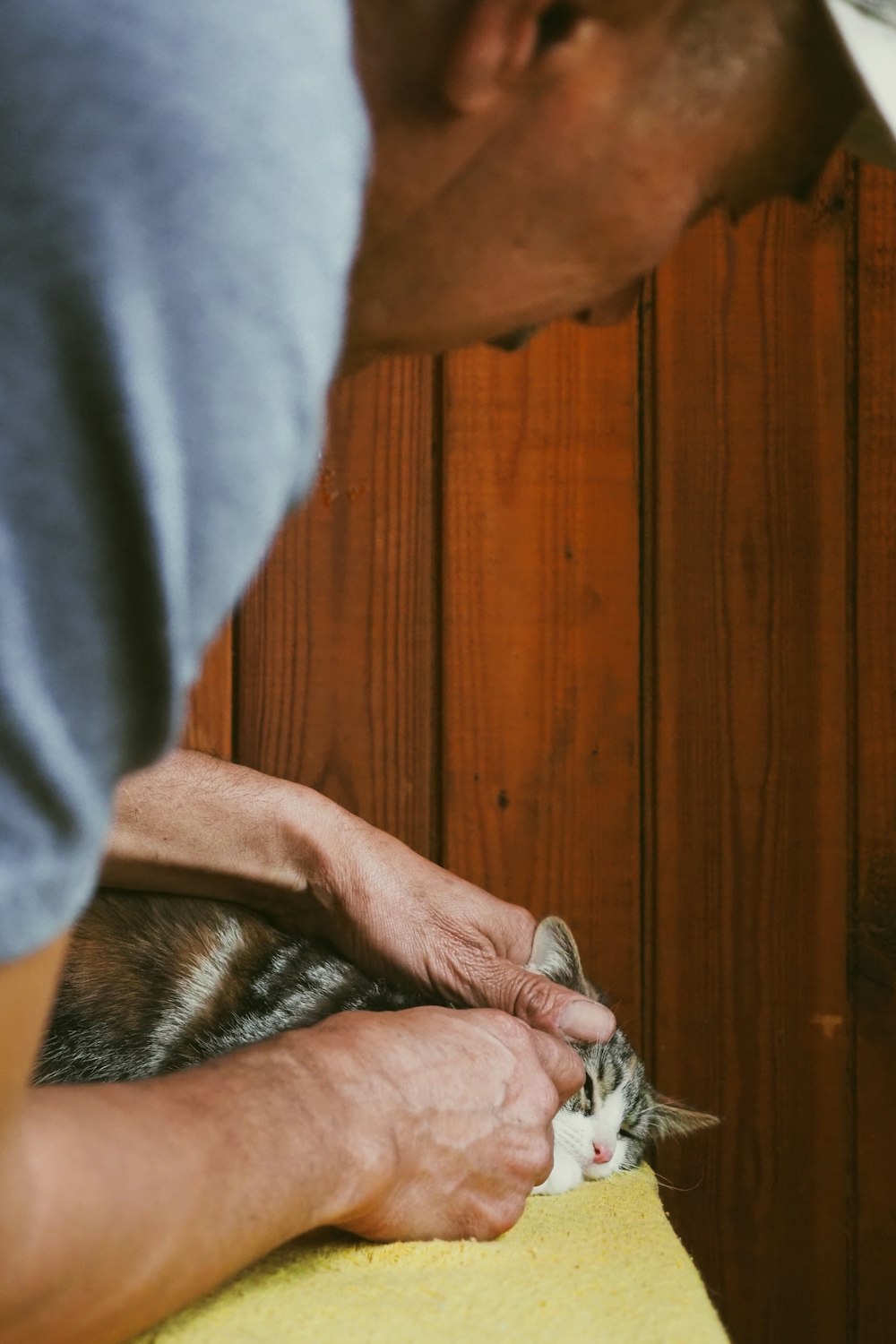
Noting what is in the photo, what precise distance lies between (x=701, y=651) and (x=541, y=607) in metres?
0.19

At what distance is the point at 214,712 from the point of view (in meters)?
1.33

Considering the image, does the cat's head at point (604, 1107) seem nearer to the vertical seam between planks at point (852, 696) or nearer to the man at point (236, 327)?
the vertical seam between planks at point (852, 696)

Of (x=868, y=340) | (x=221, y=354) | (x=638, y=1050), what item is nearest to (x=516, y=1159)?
(x=638, y=1050)

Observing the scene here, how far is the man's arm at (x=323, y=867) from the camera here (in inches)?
45.3

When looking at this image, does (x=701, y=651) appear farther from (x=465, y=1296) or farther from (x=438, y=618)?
(x=465, y=1296)

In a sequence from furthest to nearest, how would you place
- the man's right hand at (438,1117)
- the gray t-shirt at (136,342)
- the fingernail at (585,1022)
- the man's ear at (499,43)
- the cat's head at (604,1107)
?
1. the cat's head at (604,1107)
2. the fingernail at (585,1022)
3. the man's right hand at (438,1117)
4. the man's ear at (499,43)
5. the gray t-shirt at (136,342)

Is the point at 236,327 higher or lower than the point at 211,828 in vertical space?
higher

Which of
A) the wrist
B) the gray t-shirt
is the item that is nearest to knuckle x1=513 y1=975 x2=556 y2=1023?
the wrist

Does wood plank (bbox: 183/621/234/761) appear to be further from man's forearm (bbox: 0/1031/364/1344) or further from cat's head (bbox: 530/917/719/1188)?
man's forearm (bbox: 0/1031/364/1344)

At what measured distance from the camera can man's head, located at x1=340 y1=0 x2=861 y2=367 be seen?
0.49m

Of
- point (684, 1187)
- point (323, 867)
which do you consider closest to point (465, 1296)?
point (323, 867)

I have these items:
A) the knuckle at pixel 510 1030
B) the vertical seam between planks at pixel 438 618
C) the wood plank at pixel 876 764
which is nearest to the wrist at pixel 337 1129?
the knuckle at pixel 510 1030

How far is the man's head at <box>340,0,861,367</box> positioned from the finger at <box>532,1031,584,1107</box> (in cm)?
64

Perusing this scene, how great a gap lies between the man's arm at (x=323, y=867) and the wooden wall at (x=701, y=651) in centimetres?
16
